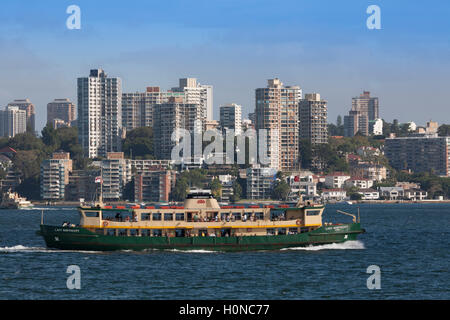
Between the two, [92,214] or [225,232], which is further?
[225,232]

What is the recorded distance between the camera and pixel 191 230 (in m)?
76.1

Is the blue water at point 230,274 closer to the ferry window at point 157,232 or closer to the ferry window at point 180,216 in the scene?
the ferry window at point 157,232

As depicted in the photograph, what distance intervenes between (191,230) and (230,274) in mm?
13823

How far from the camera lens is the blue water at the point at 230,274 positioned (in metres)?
55.7

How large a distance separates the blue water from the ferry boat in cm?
102

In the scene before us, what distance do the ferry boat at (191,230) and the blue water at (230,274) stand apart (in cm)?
102

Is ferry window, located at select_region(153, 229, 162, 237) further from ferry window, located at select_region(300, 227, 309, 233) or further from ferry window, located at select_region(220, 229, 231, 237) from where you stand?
ferry window, located at select_region(300, 227, 309, 233)

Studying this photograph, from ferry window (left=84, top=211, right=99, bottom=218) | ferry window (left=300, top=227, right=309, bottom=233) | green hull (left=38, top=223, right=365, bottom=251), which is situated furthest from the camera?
ferry window (left=300, top=227, right=309, bottom=233)

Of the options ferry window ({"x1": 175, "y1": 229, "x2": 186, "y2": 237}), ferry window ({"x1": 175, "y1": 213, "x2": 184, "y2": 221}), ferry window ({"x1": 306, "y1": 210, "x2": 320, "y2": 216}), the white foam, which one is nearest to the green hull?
the white foam

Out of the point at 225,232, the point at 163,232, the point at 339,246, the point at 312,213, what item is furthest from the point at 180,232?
the point at 339,246

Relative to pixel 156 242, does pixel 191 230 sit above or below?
above

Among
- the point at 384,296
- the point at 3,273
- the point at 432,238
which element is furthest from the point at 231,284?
the point at 432,238

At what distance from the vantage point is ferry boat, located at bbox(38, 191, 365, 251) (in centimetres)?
7481

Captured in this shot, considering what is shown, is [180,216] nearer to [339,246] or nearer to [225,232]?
[225,232]
